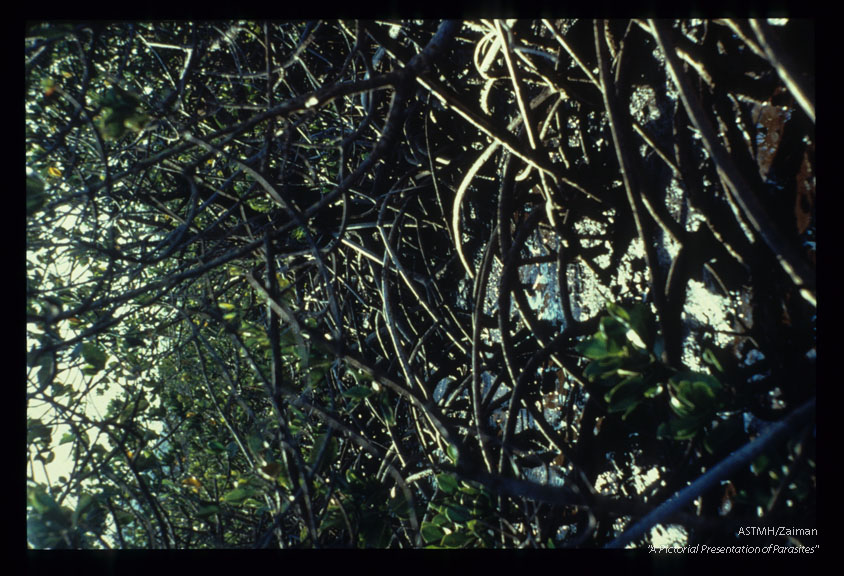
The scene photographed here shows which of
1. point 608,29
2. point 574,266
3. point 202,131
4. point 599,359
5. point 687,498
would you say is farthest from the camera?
point 202,131

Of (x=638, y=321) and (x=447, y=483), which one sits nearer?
(x=638, y=321)

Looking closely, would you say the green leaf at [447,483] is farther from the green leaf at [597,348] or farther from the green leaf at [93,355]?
the green leaf at [93,355]

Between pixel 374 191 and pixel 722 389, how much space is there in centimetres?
89

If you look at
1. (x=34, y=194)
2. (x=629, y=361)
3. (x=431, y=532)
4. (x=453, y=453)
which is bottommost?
(x=431, y=532)

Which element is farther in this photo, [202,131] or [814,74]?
[202,131]

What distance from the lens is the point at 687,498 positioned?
1.41 ft

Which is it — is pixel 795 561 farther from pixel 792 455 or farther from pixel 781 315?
pixel 781 315

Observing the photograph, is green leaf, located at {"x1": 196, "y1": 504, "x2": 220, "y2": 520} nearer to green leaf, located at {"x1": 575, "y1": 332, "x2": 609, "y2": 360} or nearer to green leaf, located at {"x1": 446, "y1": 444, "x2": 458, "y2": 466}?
green leaf, located at {"x1": 446, "y1": 444, "x2": 458, "y2": 466}

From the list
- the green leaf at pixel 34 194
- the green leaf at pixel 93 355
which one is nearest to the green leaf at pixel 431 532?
the green leaf at pixel 93 355

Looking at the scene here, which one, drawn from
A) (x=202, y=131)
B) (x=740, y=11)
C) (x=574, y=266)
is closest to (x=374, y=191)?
(x=574, y=266)

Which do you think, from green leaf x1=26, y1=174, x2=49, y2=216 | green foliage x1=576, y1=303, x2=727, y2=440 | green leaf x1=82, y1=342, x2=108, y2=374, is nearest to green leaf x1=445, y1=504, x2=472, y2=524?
green foliage x1=576, y1=303, x2=727, y2=440

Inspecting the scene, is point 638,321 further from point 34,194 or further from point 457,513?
point 34,194

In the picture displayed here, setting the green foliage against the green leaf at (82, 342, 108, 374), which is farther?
the green leaf at (82, 342, 108, 374)

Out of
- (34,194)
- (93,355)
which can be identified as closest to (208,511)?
(93,355)
